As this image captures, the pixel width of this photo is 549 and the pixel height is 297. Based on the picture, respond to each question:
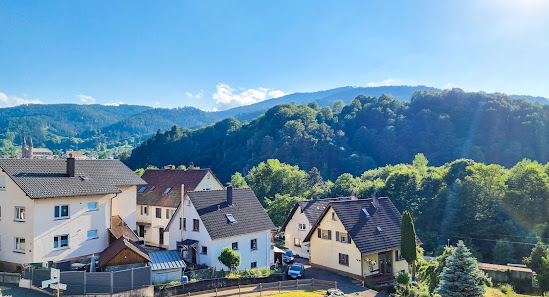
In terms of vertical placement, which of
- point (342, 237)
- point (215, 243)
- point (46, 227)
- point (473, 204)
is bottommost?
point (342, 237)

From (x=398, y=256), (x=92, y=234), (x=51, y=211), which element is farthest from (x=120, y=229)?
(x=398, y=256)

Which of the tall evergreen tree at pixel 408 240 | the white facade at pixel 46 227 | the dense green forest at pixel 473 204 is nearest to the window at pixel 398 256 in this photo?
the tall evergreen tree at pixel 408 240

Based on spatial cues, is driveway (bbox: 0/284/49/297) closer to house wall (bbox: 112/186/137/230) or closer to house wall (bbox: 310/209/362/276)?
house wall (bbox: 112/186/137/230)

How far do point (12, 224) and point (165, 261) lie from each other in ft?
37.6

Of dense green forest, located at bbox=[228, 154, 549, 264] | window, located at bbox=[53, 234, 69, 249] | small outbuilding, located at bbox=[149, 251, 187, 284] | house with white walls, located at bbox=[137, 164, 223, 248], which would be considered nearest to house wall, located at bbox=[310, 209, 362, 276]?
house with white walls, located at bbox=[137, 164, 223, 248]

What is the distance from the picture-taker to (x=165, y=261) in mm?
29234

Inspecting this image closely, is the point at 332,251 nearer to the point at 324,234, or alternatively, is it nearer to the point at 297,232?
the point at 324,234

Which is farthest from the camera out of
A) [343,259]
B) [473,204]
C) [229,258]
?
[473,204]

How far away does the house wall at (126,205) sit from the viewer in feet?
124

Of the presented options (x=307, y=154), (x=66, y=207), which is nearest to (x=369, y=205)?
(x=66, y=207)

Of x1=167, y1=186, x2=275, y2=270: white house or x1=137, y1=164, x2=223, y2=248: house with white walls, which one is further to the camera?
x1=137, y1=164, x2=223, y2=248: house with white walls

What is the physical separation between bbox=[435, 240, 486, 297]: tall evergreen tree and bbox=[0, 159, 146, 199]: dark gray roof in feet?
85.7

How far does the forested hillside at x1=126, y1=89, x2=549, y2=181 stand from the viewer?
4975 inches

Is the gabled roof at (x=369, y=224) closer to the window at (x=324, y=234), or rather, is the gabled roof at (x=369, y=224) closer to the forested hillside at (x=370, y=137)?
the window at (x=324, y=234)
